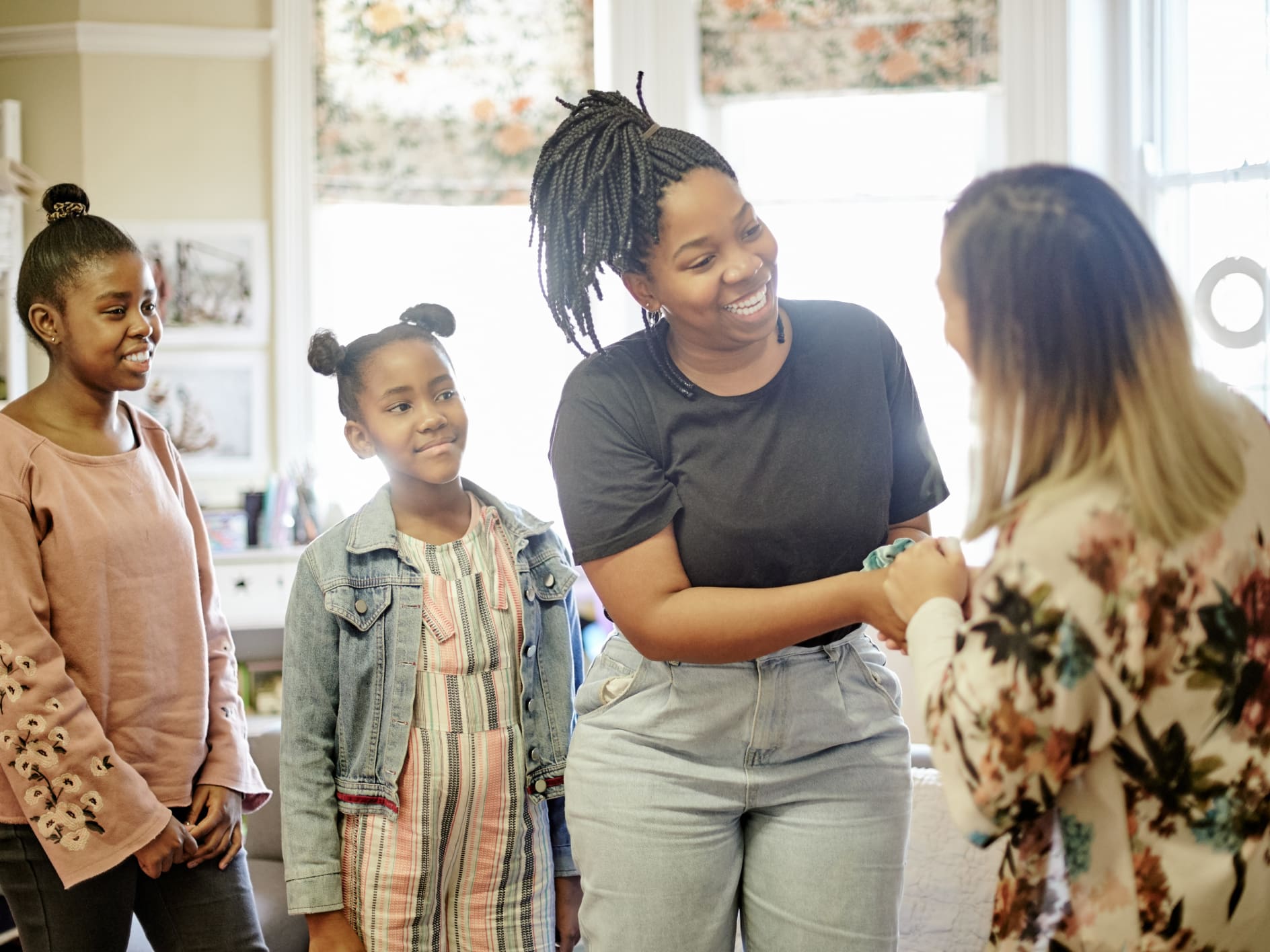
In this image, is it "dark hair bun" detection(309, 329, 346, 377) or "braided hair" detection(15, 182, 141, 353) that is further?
"dark hair bun" detection(309, 329, 346, 377)

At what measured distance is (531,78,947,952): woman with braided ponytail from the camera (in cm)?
125

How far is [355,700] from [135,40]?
2714mm

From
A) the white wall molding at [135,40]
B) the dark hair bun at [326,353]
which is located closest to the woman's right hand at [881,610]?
the dark hair bun at [326,353]

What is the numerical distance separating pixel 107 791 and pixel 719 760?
0.79 m

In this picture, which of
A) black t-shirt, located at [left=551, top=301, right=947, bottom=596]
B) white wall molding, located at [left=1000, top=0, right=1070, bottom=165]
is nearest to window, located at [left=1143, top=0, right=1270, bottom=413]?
white wall molding, located at [left=1000, top=0, right=1070, bottom=165]

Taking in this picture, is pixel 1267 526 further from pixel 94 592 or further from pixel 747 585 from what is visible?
pixel 94 592

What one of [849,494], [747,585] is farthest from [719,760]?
[849,494]

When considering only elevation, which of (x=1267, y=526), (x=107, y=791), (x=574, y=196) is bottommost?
(x=107, y=791)

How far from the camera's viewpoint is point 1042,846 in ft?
3.12

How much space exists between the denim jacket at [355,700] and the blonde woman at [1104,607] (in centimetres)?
74

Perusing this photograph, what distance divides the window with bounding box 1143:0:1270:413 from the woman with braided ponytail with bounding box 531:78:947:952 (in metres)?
2.10

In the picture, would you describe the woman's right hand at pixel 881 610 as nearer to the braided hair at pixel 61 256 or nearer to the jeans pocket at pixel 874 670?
the jeans pocket at pixel 874 670

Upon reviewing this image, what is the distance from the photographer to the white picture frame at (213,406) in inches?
138

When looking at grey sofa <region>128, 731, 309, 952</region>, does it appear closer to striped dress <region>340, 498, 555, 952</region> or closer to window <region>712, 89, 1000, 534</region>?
striped dress <region>340, 498, 555, 952</region>
